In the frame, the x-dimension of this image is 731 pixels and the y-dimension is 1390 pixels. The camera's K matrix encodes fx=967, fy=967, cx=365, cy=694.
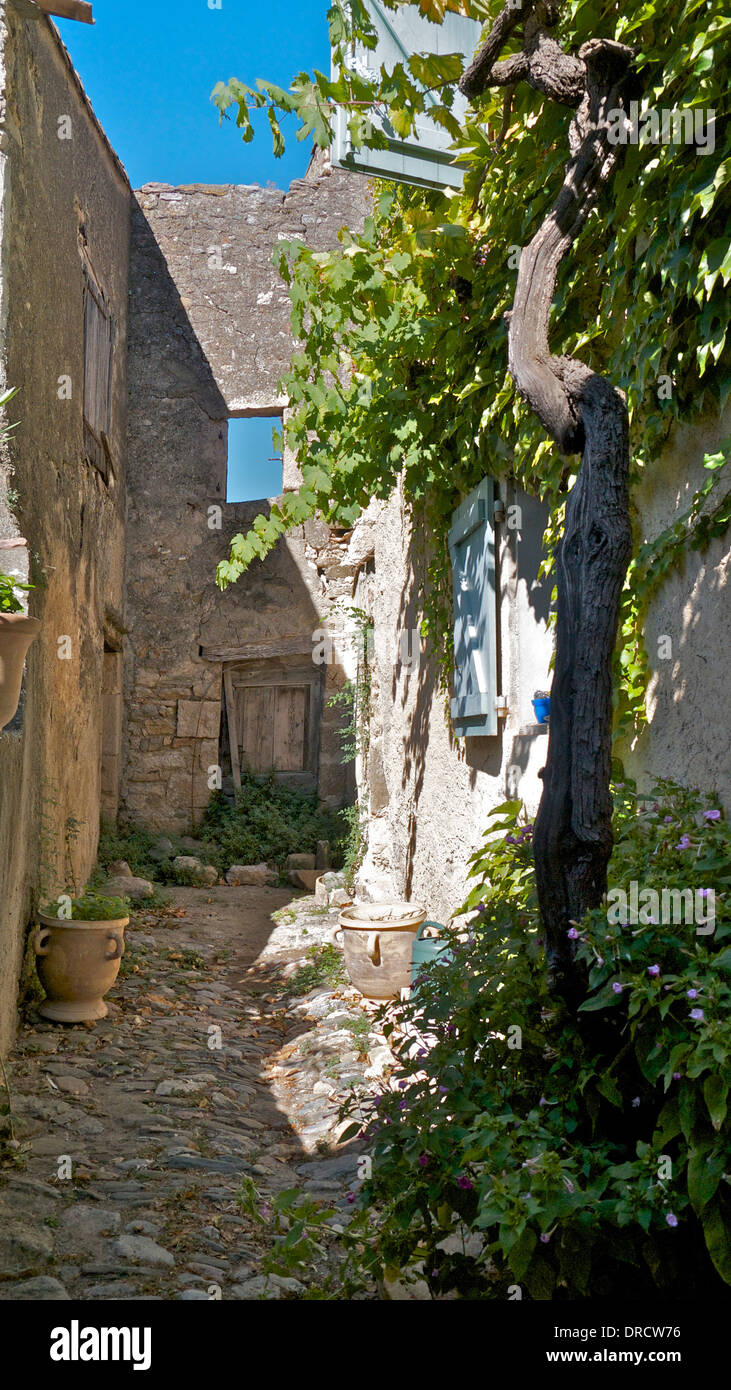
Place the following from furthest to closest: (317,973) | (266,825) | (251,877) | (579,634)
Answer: (266,825)
(251,877)
(317,973)
(579,634)

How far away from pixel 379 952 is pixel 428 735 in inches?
53.0

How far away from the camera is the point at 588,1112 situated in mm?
1751

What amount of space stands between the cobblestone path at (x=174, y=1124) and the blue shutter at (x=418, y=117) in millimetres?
3390

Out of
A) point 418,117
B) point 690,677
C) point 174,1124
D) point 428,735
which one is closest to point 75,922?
point 174,1124

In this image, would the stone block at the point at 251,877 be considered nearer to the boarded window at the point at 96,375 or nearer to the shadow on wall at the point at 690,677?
the boarded window at the point at 96,375

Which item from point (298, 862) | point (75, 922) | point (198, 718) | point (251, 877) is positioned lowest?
point (251, 877)

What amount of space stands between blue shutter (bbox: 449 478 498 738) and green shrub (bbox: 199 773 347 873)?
4944 millimetres

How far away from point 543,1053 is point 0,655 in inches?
87.5

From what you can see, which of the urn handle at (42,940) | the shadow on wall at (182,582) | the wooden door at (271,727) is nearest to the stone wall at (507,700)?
the shadow on wall at (182,582)

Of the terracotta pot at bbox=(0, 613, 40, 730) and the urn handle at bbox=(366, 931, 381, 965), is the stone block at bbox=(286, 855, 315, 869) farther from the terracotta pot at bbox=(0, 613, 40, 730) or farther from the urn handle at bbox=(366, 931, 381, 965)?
the terracotta pot at bbox=(0, 613, 40, 730)

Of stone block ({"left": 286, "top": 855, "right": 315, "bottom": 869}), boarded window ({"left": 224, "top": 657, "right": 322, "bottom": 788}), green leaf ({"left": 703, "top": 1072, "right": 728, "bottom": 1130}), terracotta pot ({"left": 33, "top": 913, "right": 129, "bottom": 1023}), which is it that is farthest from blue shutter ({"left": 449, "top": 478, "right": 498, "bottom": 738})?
boarded window ({"left": 224, "top": 657, "right": 322, "bottom": 788})

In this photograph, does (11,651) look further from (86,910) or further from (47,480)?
(47,480)

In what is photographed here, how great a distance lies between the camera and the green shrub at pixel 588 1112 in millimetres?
1538

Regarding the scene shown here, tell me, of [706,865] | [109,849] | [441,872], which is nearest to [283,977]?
[441,872]
